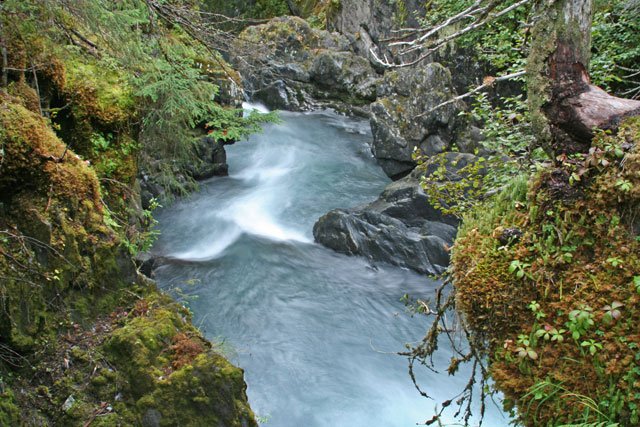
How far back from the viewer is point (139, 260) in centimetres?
665

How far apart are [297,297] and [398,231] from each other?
2.89 meters

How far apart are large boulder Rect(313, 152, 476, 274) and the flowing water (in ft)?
1.08

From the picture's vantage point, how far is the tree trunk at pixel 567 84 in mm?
2385

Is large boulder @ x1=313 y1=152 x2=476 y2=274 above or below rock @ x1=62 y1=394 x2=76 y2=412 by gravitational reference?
below

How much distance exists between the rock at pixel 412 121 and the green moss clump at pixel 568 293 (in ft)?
34.3

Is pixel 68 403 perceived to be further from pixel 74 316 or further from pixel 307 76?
pixel 307 76

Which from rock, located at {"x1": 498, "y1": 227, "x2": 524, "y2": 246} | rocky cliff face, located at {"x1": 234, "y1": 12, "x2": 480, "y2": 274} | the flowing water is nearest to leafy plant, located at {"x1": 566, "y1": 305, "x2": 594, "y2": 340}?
rock, located at {"x1": 498, "y1": 227, "x2": 524, "y2": 246}

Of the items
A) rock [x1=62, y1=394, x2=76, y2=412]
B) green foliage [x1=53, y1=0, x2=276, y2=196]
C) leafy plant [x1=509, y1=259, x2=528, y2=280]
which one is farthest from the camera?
green foliage [x1=53, y1=0, x2=276, y2=196]

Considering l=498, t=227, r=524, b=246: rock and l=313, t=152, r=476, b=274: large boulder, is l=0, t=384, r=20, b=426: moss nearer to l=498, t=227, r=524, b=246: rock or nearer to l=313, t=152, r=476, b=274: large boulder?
l=498, t=227, r=524, b=246: rock

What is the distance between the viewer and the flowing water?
Answer: 5.73 meters

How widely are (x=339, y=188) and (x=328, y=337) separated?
6.68 m

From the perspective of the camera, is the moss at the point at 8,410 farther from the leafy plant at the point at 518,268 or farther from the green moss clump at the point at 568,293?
the leafy plant at the point at 518,268

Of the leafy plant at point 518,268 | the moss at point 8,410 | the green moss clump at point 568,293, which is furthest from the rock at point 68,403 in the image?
the leafy plant at point 518,268

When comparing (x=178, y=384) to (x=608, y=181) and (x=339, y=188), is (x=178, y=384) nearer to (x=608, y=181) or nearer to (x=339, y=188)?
(x=608, y=181)
